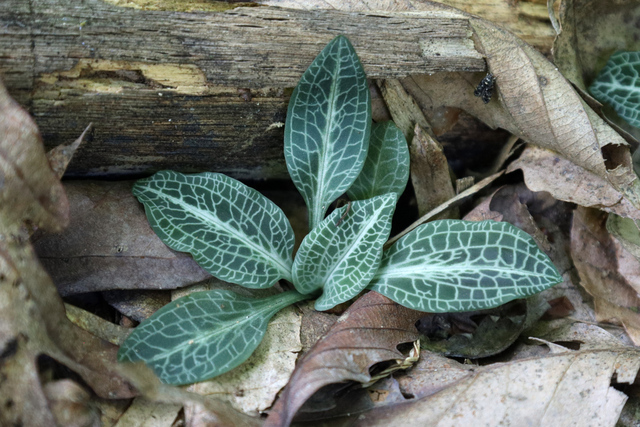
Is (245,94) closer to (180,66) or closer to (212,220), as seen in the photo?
(180,66)

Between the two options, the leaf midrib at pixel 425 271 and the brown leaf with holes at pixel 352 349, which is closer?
the brown leaf with holes at pixel 352 349

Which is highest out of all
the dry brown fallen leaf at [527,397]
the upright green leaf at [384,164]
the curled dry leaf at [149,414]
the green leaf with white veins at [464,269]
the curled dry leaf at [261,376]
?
the upright green leaf at [384,164]

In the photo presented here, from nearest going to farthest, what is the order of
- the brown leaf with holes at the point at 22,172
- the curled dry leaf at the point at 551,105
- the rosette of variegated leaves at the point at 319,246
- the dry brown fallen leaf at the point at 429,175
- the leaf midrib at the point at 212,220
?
1. the brown leaf with holes at the point at 22,172
2. the rosette of variegated leaves at the point at 319,246
3. the leaf midrib at the point at 212,220
4. the curled dry leaf at the point at 551,105
5. the dry brown fallen leaf at the point at 429,175

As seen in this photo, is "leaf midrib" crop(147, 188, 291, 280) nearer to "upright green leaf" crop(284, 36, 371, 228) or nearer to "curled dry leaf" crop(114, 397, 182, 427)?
"upright green leaf" crop(284, 36, 371, 228)

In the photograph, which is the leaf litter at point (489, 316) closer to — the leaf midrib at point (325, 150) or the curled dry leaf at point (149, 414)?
the curled dry leaf at point (149, 414)

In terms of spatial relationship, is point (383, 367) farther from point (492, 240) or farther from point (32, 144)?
point (32, 144)

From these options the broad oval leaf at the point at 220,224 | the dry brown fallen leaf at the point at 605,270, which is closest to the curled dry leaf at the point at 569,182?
the dry brown fallen leaf at the point at 605,270

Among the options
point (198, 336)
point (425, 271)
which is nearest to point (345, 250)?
point (425, 271)
